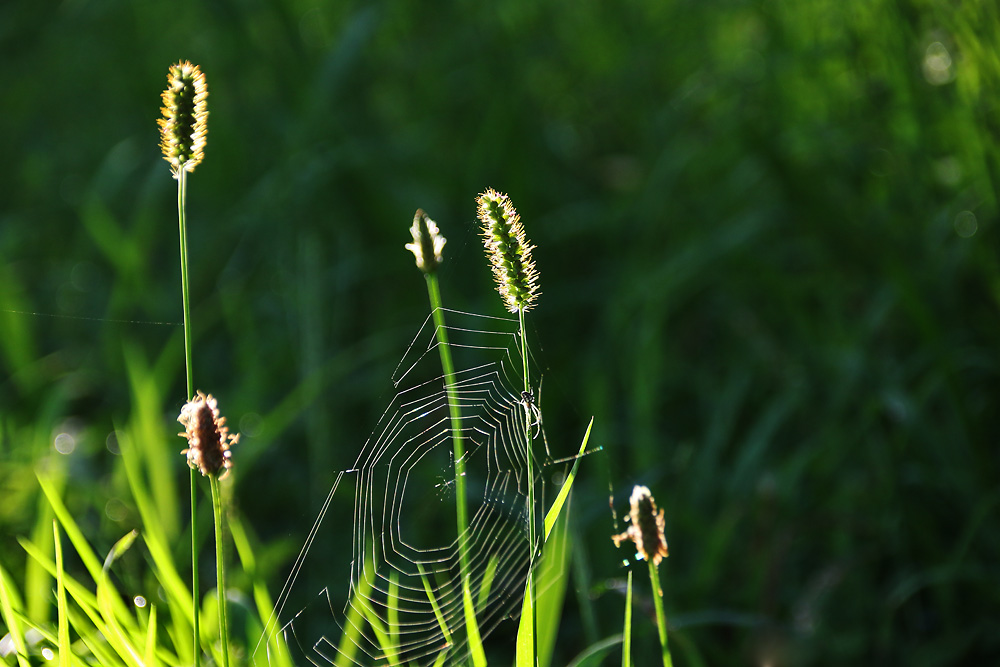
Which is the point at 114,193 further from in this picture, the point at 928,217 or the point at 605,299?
the point at 928,217

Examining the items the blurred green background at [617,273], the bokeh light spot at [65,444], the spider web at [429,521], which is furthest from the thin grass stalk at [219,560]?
the bokeh light spot at [65,444]

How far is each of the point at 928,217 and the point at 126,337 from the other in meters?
2.10

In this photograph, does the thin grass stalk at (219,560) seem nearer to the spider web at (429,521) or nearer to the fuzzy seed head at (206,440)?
the fuzzy seed head at (206,440)

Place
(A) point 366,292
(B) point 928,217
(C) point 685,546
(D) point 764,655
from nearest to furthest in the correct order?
1. (D) point 764,655
2. (C) point 685,546
3. (B) point 928,217
4. (A) point 366,292

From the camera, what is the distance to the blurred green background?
158 centimetres

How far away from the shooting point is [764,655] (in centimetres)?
133

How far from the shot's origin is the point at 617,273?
2432 millimetres

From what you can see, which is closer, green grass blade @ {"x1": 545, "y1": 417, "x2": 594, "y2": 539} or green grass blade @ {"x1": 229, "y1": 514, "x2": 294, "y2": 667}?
green grass blade @ {"x1": 545, "y1": 417, "x2": 594, "y2": 539}

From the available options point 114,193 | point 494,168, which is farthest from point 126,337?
point 494,168

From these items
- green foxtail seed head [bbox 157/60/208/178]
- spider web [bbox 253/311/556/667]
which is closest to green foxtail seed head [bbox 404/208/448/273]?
green foxtail seed head [bbox 157/60/208/178]

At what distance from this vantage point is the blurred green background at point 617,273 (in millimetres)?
1578

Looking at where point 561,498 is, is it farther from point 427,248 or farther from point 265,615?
point 265,615

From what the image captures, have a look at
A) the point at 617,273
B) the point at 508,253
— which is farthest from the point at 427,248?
the point at 617,273

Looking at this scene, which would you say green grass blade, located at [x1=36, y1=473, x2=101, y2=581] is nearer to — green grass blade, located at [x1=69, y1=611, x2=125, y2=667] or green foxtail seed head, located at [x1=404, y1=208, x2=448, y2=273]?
green grass blade, located at [x1=69, y1=611, x2=125, y2=667]
